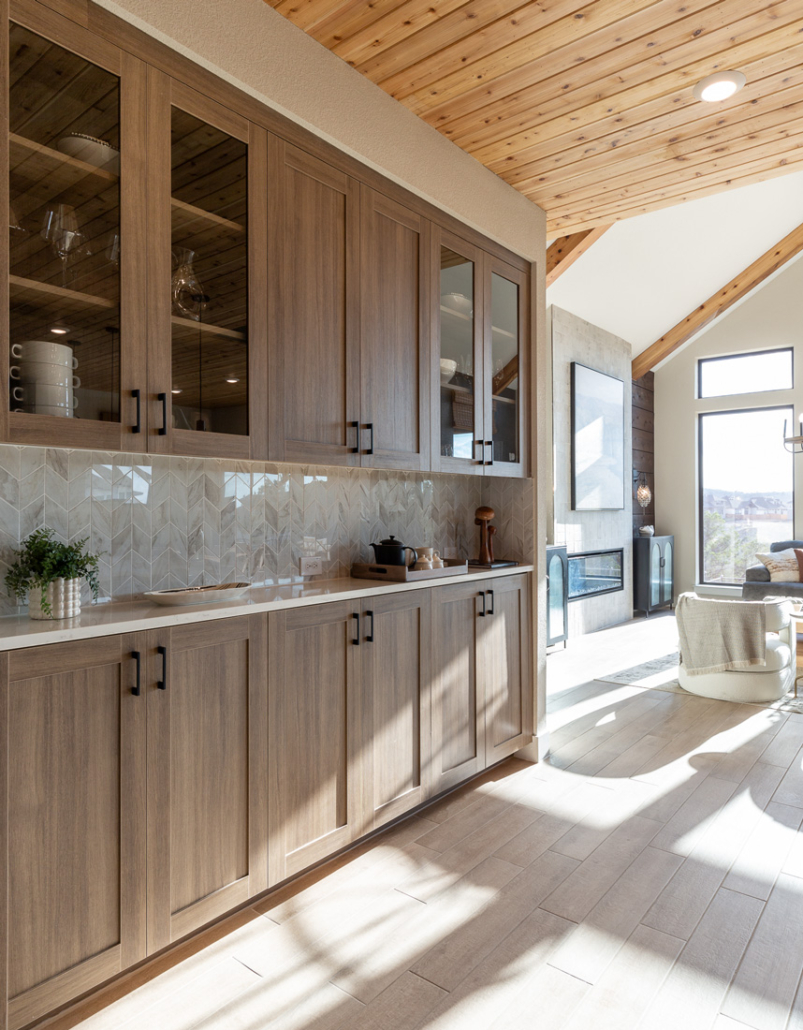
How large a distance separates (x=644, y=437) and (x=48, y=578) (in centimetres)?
798

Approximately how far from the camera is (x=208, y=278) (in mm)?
1967

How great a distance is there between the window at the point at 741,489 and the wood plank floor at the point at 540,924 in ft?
17.9

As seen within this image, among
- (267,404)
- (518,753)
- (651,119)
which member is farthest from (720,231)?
(267,404)

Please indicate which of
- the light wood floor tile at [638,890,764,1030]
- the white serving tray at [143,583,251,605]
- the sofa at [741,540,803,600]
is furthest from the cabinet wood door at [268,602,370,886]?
the sofa at [741,540,803,600]

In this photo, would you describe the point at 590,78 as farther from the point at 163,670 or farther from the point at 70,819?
the point at 70,819

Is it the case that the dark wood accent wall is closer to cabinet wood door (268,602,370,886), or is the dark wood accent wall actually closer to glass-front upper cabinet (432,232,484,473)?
glass-front upper cabinet (432,232,484,473)

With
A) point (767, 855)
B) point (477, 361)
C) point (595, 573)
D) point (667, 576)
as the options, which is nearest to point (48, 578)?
point (477, 361)

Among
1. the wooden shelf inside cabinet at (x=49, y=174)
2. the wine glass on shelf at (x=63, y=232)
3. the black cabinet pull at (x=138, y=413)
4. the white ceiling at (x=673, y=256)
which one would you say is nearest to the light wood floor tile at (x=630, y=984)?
the black cabinet pull at (x=138, y=413)

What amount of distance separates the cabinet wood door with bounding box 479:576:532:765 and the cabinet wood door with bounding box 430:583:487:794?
61 millimetres

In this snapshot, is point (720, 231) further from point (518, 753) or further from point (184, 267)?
point (184, 267)

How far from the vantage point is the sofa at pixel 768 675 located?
4.23 m

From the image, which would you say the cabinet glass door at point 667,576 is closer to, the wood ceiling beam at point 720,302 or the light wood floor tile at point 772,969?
the wood ceiling beam at point 720,302

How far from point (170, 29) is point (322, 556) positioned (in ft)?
5.88

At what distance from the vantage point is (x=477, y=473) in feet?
10.0
